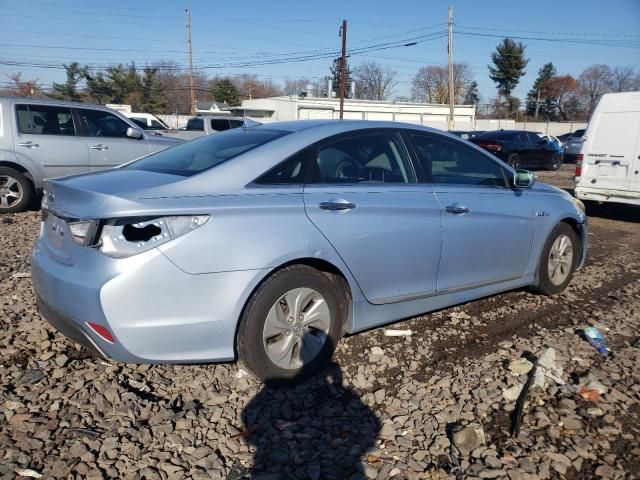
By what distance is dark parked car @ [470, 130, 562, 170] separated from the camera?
18.6m

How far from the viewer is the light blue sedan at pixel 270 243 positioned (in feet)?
8.39

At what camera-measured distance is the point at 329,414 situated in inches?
111

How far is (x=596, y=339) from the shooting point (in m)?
3.84

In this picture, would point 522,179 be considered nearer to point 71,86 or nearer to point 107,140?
point 107,140

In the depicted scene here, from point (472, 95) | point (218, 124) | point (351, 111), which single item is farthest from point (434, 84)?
point (218, 124)

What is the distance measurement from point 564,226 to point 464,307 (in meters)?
1.29

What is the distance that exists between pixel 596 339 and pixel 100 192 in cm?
358

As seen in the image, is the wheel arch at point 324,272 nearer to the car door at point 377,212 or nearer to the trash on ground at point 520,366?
the car door at point 377,212

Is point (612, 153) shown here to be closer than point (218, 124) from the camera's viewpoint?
Yes

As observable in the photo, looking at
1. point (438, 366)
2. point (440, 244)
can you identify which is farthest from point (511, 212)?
point (438, 366)

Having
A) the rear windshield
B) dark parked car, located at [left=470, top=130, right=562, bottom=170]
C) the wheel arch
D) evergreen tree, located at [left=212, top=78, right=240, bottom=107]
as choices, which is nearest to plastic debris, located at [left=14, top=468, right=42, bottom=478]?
the wheel arch

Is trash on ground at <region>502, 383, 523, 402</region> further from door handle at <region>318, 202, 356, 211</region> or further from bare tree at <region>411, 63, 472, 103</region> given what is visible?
bare tree at <region>411, 63, 472, 103</region>

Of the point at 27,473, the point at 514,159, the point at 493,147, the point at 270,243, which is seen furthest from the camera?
the point at 514,159

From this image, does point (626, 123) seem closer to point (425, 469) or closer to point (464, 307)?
point (464, 307)
